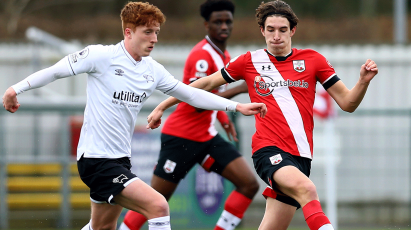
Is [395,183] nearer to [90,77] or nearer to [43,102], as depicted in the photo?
[43,102]

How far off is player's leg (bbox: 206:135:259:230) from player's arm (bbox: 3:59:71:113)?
2238mm

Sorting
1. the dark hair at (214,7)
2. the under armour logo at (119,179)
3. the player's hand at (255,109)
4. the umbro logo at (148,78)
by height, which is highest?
the dark hair at (214,7)

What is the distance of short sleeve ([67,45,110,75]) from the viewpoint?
4430mm

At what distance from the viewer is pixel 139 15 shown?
4.55 meters

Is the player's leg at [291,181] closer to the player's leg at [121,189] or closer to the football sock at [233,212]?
the player's leg at [121,189]

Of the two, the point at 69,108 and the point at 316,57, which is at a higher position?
the point at 316,57

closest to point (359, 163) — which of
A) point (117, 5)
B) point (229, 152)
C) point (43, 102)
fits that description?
point (229, 152)

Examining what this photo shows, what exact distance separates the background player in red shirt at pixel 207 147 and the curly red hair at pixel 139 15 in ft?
4.58

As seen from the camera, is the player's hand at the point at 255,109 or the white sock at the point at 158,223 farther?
the player's hand at the point at 255,109

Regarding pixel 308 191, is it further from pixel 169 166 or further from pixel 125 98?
pixel 169 166

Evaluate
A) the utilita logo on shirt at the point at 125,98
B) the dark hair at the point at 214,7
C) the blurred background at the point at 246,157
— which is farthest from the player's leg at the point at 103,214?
the blurred background at the point at 246,157

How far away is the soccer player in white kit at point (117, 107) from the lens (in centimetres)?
441

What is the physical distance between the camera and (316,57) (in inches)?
189

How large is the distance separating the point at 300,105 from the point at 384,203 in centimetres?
638
